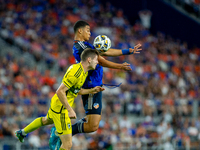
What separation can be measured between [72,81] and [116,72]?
39.1 feet

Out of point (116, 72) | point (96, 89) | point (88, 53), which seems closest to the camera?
point (88, 53)

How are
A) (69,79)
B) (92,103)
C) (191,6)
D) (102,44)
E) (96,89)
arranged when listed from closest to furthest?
(69,79)
(96,89)
(102,44)
(92,103)
(191,6)

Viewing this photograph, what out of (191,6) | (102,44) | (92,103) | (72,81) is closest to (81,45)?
(102,44)

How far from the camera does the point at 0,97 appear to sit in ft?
48.0

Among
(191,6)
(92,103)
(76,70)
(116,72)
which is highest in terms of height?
(191,6)

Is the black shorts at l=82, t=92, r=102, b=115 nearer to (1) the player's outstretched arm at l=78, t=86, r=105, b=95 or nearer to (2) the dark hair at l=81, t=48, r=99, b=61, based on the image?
(1) the player's outstretched arm at l=78, t=86, r=105, b=95

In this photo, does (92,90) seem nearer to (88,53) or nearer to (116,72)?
(88,53)

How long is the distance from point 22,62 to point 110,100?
447cm

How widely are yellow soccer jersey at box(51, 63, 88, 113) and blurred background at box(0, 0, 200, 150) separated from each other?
170 inches

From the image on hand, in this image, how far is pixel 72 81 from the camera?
289 inches

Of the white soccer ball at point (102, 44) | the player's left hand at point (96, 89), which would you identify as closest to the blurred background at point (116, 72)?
the player's left hand at point (96, 89)

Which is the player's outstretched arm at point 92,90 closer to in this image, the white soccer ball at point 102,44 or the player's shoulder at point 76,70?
the player's shoulder at point 76,70

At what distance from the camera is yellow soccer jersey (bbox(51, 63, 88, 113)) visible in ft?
24.0

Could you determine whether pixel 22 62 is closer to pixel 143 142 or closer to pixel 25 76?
pixel 25 76
